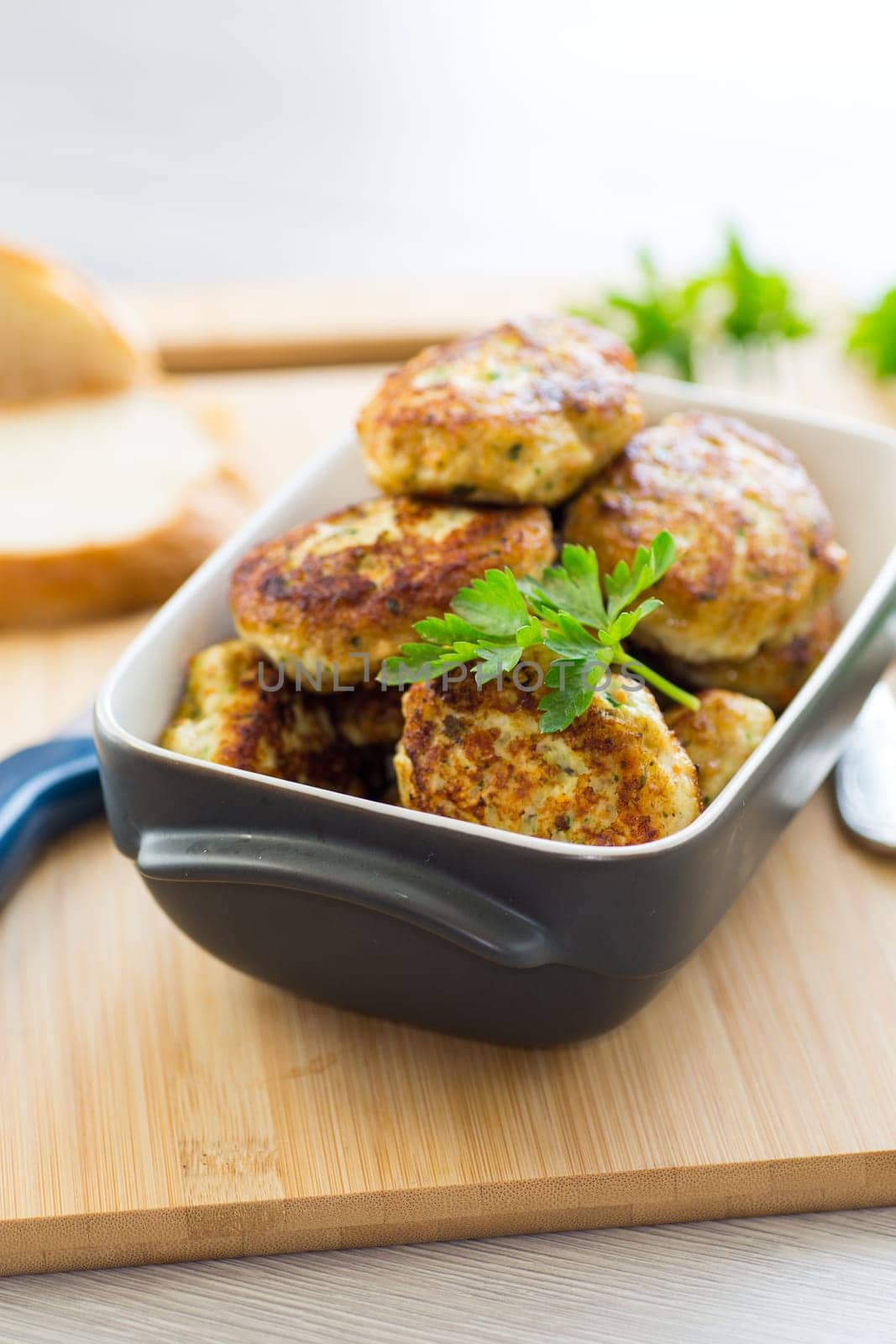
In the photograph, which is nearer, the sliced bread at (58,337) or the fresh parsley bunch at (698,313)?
the sliced bread at (58,337)

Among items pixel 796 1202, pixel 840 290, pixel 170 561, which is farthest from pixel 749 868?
pixel 840 290

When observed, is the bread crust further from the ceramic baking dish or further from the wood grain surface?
the wood grain surface

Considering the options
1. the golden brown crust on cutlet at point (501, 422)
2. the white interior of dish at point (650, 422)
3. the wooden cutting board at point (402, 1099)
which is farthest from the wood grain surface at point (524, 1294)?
the golden brown crust on cutlet at point (501, 422)

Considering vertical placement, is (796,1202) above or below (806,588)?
below

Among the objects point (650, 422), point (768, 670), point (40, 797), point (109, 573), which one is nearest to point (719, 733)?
point (768, 670)

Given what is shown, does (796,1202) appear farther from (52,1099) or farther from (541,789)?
(52,1099)

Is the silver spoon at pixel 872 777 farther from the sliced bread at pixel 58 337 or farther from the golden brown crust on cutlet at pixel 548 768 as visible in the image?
the sliced bread at pixel 58 337
